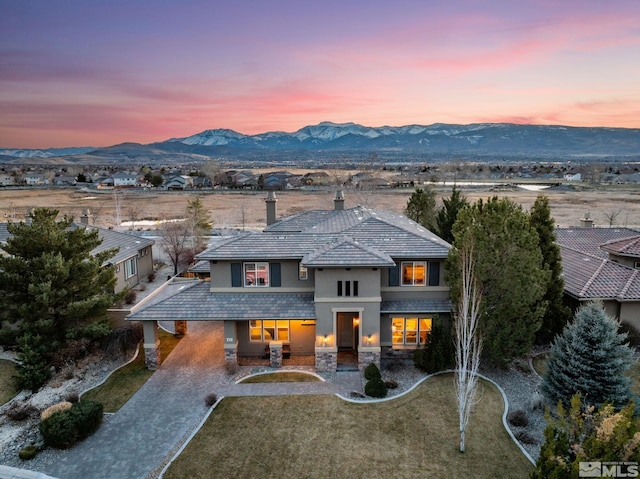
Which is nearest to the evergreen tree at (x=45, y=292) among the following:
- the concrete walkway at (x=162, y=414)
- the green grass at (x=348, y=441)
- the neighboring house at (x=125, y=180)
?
the concrete walkway at (x=162, y=414)

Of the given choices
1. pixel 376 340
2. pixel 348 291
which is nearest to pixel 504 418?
pixel 376 340

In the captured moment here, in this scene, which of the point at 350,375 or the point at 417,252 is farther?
the point at 417,252

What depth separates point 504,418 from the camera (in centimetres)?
1648

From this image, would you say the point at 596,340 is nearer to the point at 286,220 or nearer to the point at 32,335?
the point at 286,220

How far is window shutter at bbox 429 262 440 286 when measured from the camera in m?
21.9

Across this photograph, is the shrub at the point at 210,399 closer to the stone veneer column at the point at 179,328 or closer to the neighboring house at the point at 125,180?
the stone veneer column at the point at 179,328

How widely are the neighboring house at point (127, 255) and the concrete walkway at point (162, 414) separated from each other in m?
11.0

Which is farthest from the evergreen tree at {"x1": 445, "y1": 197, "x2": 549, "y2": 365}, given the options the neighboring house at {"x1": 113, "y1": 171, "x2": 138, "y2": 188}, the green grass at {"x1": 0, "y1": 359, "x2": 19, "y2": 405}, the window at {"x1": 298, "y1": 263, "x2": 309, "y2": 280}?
the neighboring house at {"x1": 113, "y1": 171, "x2": 138, "y2": 188}

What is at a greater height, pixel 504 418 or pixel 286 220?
pixel 286 220

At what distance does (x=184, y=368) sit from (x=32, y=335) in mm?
6972

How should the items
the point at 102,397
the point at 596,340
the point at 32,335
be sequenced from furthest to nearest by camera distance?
the point at 32,335
the point at 102,397
the point at 596,340

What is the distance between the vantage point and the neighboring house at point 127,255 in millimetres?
31172

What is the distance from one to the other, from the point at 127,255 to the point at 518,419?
2735cm

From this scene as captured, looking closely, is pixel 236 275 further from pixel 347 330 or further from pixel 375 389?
pixel 375 389
